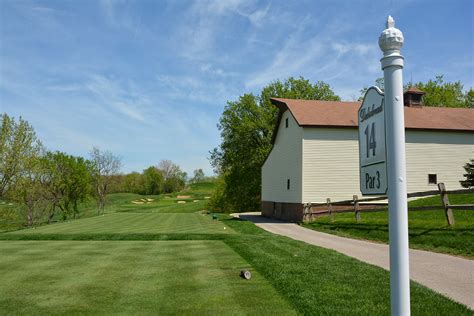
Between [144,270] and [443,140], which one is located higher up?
[443,140]

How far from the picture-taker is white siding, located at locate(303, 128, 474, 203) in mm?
26531

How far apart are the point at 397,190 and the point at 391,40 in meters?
1.00

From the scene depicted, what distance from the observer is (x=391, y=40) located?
2.71 meters

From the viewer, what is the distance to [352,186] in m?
26.8

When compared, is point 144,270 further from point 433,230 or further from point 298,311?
point 433,230

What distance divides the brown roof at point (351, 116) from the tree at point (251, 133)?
16.3 metres

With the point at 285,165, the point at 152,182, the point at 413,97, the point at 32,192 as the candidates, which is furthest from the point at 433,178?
the point at 152,182

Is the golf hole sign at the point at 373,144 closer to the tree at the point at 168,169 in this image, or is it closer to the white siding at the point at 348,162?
the white siding at the point at 348,162

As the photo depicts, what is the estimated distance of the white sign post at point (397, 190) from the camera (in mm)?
2611

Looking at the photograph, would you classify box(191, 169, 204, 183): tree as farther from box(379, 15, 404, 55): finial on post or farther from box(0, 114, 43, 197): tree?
box(379, 15, 404, 55): finial on post

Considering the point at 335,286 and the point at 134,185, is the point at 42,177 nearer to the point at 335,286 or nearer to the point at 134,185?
the point at 335,286

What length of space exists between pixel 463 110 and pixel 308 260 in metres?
28.6

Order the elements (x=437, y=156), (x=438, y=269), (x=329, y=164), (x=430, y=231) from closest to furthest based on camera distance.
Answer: (x=438, y=269)
(x=430, y=231)
(x=329, y=164)
(x=437, y=156)

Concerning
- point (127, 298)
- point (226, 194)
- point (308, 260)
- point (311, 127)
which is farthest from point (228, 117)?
point (127, 298)
